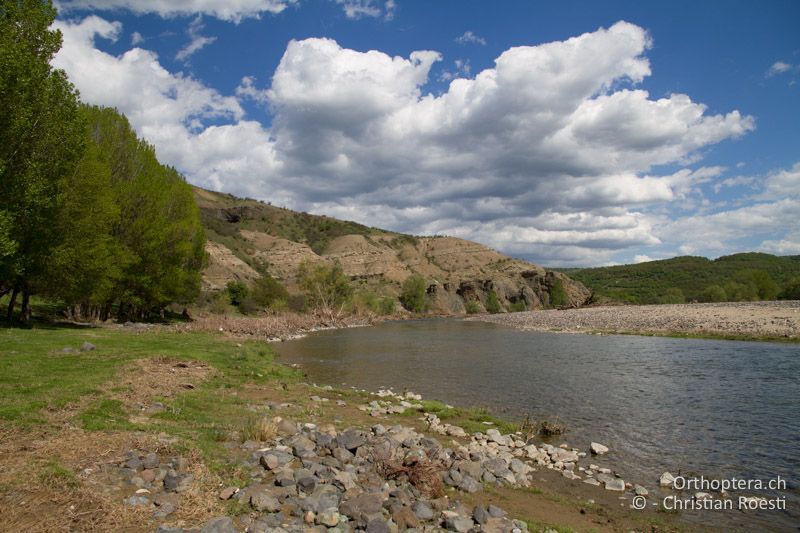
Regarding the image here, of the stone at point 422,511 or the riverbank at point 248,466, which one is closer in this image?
the riverbank at point 248,466

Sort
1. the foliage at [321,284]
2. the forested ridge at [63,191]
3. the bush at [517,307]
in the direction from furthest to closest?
the bush at [517,307] → the foliage at [321,284] → the forested ridge at [63,191]

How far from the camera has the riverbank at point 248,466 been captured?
6.83 metres

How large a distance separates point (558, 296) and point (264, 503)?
15429 centimetres

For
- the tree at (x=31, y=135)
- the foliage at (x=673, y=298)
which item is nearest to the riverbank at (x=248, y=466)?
the tree at (x=31, y=135)

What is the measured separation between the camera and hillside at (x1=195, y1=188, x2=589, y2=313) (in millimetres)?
143250

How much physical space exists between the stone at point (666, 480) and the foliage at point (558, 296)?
143 m

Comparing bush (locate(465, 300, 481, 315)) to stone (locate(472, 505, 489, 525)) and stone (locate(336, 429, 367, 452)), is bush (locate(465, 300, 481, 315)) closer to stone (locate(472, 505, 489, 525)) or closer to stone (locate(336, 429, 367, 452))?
stone (locate(336, 429, 367, 452))

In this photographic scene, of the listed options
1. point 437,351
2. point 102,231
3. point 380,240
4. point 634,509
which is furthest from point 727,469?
point 380,240

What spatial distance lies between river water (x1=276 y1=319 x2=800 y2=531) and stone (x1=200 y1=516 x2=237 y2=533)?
881 cm

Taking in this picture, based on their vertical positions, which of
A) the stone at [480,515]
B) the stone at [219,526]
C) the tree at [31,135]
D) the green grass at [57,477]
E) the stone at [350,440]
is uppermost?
the tree at [31,135]

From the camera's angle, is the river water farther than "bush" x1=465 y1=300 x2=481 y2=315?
No

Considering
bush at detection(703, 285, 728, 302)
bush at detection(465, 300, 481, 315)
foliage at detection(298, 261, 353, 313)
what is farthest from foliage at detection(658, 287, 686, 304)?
foliage at detection(298, 261, 353, 313)

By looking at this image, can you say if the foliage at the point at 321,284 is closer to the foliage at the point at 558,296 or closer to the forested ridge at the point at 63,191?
the forested ridge at the point at 63,191

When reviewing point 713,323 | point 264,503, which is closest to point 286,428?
point 264,503
